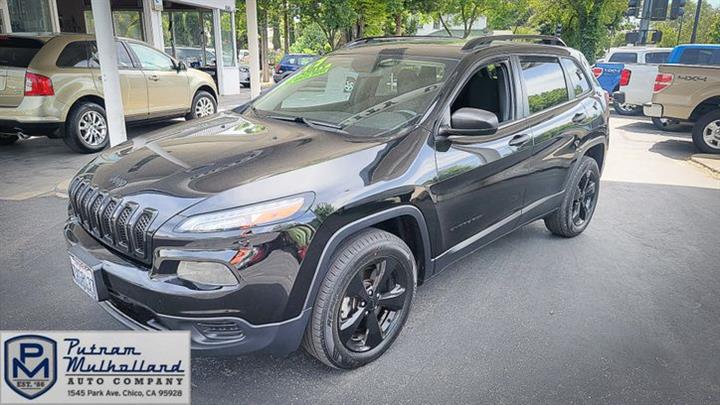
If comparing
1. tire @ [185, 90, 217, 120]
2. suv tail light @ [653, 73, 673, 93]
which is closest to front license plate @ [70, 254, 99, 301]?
tire @ [185, 90, 217, 120]

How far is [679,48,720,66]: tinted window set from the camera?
9852mm

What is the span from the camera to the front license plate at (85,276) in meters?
2.43

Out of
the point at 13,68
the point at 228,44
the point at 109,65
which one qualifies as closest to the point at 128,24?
the point at 228,44

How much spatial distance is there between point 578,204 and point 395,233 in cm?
252

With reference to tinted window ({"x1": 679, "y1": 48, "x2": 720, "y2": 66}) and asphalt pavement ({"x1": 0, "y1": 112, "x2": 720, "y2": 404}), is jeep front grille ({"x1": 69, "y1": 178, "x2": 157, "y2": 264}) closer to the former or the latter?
asphalt pavement ({"x1": 0, "y1": 112, "x2": 720, "y2": 404})

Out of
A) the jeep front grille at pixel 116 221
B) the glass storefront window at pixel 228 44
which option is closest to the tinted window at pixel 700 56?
the jeep front grille at pixel 116 221

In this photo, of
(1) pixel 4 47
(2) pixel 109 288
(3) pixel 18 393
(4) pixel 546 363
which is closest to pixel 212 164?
(2) pixel 109 288

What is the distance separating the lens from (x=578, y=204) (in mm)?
4754

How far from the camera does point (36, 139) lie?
8648 millimetres

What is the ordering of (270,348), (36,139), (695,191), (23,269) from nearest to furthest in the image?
1. (270,348)
2. (23,269)
3. (695,191)
4. (36,139)

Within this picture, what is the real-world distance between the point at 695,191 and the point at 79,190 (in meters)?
7.12

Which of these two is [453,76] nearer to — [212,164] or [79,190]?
[212,164]

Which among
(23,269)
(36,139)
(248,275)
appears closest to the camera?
(248,275)

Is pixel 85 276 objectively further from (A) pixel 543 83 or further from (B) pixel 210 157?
(A) pixel 543 83
